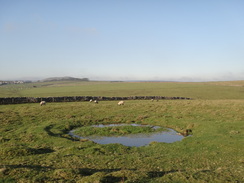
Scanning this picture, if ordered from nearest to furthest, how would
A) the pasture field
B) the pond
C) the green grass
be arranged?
1. the pasture field
2. the pond
3. the green grass

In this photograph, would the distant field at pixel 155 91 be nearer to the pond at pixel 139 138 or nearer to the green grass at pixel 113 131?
the green grass at pixel 113 131

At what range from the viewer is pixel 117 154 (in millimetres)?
17344

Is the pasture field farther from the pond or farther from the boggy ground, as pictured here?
the pond

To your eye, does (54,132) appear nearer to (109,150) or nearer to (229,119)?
(109,150)

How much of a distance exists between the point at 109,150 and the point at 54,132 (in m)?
9.64

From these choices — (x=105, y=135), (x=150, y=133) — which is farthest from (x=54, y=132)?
(x=150, y=133)

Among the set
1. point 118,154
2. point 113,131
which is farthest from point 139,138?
point 118,154

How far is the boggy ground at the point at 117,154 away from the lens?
11.4 metres

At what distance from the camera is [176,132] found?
88.1ft

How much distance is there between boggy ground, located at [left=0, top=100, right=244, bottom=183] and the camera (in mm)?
11430

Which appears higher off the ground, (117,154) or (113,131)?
(117,154)

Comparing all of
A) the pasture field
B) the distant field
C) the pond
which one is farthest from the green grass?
the distant field

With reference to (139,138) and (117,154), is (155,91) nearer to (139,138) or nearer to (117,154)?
(139,138)

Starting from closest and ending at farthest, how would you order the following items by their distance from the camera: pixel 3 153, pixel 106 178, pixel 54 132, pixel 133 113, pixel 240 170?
pixel 106 178
pixel 240 170
pixel 3 153
pixel 54 132
pixel 133 113
